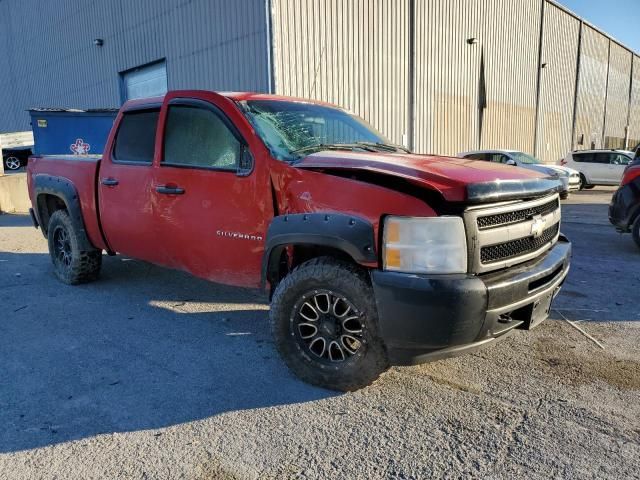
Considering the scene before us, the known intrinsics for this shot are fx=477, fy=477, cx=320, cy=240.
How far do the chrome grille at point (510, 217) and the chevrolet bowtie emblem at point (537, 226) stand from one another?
1.4 inches

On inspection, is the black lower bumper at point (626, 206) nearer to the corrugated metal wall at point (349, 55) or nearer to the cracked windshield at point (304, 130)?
the cracked windshield at point (304, 130)

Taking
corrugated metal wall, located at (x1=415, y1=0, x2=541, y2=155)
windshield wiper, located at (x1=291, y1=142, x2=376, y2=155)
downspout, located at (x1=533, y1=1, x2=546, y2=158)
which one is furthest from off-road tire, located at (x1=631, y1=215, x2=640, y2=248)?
downspout, located at (x1=533, y1=1, x2=546, y2=158)

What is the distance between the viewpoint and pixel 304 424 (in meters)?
2.66

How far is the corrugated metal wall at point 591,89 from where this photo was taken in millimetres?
30516

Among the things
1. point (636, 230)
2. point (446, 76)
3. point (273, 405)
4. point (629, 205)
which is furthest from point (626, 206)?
point (446, 76)

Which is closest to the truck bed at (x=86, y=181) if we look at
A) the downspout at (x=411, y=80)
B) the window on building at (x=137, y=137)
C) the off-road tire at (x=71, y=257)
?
the off-road tire at (x=71, y=257)

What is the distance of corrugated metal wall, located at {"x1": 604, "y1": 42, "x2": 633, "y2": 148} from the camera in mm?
35688

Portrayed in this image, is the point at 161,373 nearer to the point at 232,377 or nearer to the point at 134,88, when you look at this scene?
the point at 232,377

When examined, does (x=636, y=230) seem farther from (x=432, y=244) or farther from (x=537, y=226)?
(x=432, y=244)

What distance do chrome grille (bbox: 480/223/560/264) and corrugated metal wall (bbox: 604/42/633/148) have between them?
127 feet

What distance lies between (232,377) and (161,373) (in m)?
0.50

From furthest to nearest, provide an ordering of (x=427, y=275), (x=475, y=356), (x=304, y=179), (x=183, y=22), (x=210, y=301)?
(x=183, y=22) < (x=210, y=301) < (x=475, y=356) < (x=304, y=179) < (x=427, y=275)

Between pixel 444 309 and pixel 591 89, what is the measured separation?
1430 inches

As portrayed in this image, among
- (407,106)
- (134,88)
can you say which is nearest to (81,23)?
(134,88)
